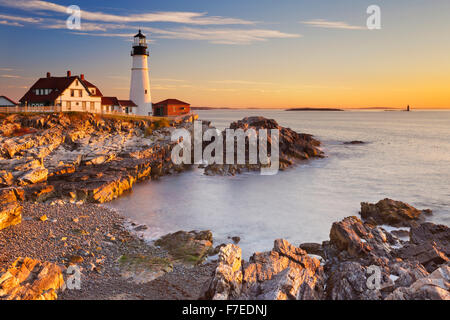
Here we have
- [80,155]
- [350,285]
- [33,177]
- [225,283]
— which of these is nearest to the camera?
[225,283]

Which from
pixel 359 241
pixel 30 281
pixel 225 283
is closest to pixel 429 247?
pixel 359 241

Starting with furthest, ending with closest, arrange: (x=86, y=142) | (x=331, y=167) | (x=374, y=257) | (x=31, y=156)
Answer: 1. (x=331, y=167)
2. (x=86, y=142)
3. (x=31, y=156)
4. (x=374, y=257)

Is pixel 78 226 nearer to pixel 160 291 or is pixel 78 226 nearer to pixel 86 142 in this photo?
pixel 160 291

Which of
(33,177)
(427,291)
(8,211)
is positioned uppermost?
(33,177)

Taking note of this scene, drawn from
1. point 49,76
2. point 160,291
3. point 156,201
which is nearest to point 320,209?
point 156,201

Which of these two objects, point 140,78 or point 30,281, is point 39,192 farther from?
point 140,78

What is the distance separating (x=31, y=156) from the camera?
26.2 metres

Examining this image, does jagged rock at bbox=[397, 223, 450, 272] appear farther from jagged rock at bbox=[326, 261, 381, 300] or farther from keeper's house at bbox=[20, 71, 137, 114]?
keeper's house at bbox=[20, 71, 137, 114]

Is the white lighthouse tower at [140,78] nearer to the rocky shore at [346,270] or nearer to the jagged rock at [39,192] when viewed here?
the jagged rock at [39,192]

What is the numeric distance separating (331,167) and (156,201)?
22.2m

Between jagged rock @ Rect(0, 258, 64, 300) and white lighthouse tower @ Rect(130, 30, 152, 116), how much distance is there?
137 ft

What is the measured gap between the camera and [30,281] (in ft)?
32.8

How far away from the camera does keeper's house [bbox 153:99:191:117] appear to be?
53.5 m

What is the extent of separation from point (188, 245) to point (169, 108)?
1649 inches
